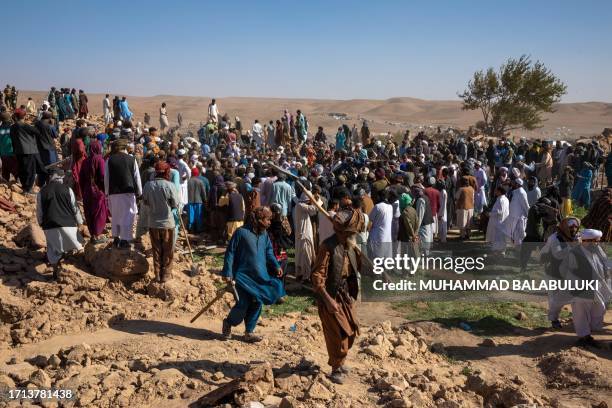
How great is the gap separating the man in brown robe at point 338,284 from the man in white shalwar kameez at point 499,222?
5.48 metres

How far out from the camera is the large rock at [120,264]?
704cm

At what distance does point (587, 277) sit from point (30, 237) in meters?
7.56

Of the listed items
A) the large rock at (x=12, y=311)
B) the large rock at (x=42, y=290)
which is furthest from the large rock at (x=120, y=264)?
the large rock at (x=12, y=311)

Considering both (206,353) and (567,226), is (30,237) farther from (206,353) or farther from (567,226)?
(567,226)

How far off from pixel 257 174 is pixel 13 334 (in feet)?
20.3

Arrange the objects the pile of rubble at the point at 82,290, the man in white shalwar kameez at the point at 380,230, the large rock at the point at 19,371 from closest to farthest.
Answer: the large rock at the point at 19,371
the pile of rubble at the point at 82,290
the man in white shalwar kameez at the point at 380,230

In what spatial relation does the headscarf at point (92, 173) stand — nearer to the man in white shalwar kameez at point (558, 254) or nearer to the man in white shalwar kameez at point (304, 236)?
the man in white shalwar kameez at point (304, 236)

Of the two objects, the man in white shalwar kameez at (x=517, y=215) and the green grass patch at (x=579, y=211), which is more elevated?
the man in white shalwar kameez at (x=517, y=215)

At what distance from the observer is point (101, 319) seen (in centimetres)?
634

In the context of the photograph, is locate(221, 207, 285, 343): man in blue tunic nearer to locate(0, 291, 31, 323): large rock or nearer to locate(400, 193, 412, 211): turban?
locate(0, 291, 31, 323): large rock

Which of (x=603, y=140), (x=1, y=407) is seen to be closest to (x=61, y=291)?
(x=1, y=407)

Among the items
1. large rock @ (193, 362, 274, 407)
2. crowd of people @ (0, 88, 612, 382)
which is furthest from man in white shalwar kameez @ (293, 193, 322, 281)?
large rock @ (193, 362, 274, 407)

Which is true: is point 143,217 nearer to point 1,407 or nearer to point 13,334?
point 13,334

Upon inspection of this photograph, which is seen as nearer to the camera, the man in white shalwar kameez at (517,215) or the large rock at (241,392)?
the large rock at (241,392)
